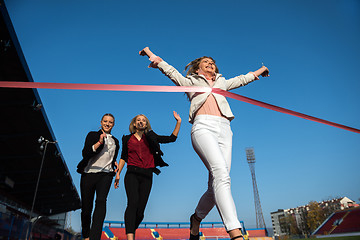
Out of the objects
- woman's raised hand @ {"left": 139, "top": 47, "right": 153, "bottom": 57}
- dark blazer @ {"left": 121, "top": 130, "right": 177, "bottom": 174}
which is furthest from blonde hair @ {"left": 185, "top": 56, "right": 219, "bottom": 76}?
dark blazer @ {"left": 121, "top": 130, "right": 177, "bottom": 174}

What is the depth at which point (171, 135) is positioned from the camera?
4008 millimetres

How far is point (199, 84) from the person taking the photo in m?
2.58

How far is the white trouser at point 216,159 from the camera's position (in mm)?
1836

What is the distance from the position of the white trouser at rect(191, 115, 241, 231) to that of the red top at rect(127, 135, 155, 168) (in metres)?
1.29

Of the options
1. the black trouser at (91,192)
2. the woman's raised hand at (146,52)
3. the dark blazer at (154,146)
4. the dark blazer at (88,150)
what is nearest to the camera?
the woman's raised hand at (146,52)

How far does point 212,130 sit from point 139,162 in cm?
168

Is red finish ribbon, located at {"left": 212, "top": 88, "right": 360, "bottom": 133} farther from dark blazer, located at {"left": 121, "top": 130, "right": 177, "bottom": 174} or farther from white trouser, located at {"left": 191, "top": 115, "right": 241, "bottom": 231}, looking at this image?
dark blazer, located at {"left": 121, "top": 130, "right": 177, "bottom": 174}

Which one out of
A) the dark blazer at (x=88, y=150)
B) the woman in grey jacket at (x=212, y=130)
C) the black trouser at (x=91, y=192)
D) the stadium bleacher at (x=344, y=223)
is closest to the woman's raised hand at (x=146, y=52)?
the woman in grey jacket at (x=212, y=130)

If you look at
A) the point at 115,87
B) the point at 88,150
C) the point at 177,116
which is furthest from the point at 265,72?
the point at 88,150

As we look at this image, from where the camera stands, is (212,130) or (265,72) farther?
(265,72)

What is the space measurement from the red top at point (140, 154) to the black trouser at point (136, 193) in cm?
9

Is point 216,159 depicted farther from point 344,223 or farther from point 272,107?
point 344,223

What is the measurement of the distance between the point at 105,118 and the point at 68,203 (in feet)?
144

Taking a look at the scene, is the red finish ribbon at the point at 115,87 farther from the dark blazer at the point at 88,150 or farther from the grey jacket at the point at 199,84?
the dark blazer at the point at 88,150
